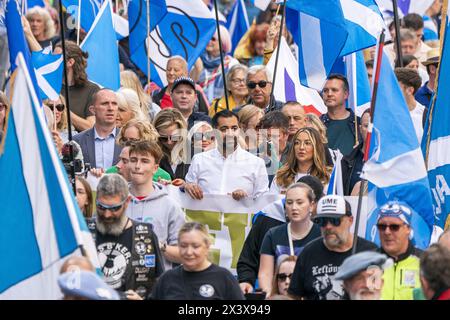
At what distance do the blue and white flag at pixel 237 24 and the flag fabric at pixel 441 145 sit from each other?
27.6ft

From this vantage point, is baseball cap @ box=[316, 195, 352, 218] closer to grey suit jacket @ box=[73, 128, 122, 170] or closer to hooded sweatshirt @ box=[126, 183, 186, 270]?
hooded sweatshirt @ box=[126, 183, 186, 270]

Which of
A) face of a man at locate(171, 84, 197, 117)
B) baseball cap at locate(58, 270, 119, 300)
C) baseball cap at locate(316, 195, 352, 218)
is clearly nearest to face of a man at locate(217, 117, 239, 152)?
face of a man at locate(171, 84, 197, 117)

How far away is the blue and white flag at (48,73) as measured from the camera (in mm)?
14023

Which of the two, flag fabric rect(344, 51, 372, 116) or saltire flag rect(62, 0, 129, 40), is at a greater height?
saltire flag rect(62, 0, 129, 40)

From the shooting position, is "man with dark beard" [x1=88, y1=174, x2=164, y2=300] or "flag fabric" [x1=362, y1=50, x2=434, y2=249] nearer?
"man with dark beard" [x1=88, y1=174, x2=164, y2=300]

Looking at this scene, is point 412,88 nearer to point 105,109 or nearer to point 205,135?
point 205,135

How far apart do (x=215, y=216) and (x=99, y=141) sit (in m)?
1.63

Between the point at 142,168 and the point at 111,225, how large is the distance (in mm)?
1053

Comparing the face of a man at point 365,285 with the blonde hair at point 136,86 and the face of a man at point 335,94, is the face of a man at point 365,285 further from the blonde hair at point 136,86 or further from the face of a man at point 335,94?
the blonde hair at point 136,86

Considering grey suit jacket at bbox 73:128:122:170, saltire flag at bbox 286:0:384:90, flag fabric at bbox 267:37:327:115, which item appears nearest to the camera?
grey suit jacket at bbox 73:128:122:170

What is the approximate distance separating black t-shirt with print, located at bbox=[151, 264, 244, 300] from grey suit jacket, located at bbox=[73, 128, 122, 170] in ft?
10.1

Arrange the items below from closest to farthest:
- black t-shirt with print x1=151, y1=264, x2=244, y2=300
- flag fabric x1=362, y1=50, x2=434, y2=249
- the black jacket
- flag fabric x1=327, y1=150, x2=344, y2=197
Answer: black t-shirt with print x1=151, y1=264, x2=244, y2=300, flag fabric x1=362, y1=50, x2=434, y2=249, the black jacket, flag fabric x1=327, y1=150, x2=344, y2=197

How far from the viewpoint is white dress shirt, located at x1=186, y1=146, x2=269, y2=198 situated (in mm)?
12250
